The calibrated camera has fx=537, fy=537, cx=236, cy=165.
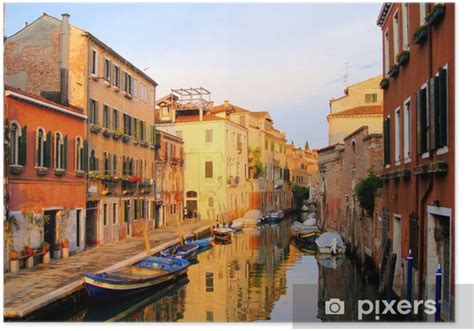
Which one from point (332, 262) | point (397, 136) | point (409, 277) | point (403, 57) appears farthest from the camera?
point (332, 262)

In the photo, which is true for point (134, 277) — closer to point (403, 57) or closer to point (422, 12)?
point (403, 57)

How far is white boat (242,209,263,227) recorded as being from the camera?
12102 millimetres

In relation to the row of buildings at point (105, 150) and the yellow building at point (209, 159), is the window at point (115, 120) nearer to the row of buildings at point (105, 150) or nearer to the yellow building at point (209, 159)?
the row of buildings at point (105, 150)

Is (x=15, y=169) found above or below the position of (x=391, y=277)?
above

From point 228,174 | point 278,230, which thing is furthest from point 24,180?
point 278,230

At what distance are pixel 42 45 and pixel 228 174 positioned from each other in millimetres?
4222

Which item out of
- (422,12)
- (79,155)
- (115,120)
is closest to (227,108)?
(115,120)

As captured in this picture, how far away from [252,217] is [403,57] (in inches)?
277

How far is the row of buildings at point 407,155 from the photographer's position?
195 inches

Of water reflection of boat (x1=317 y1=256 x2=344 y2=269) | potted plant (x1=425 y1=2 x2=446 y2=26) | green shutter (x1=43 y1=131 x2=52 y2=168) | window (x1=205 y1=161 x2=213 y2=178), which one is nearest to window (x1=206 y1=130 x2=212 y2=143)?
window (x1=205 y1=161 x2=213 y2=178)

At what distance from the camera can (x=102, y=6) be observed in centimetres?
591

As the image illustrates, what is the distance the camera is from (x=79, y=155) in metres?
8.70

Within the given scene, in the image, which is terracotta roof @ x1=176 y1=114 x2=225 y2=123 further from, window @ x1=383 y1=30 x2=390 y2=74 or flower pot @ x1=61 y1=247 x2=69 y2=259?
window @ x1=383 y1=30 x2=390 y2=74

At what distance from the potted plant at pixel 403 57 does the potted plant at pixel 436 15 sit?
0.97 m
